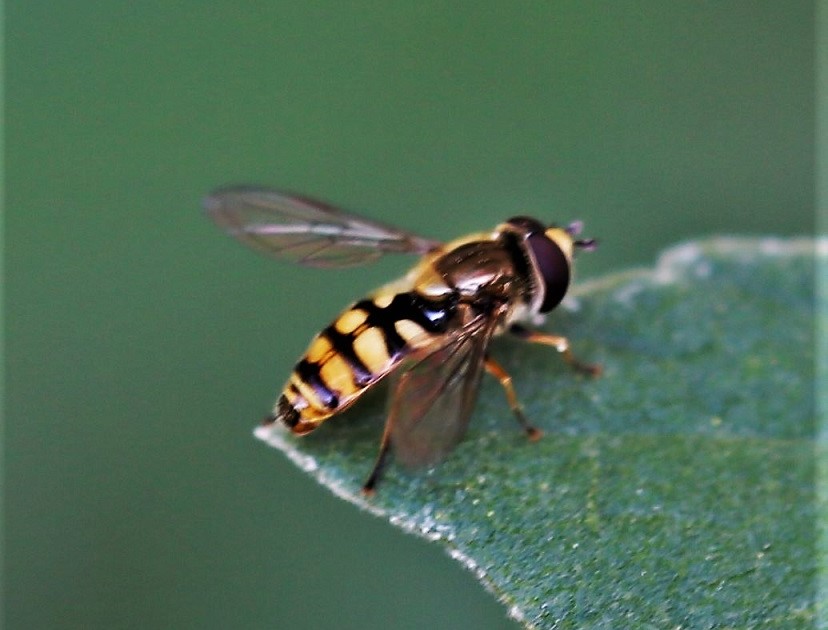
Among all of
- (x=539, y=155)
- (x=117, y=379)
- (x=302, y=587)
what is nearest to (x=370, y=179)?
(x=539, y=155)

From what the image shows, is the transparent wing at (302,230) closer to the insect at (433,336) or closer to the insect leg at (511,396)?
the insect at (433,336)

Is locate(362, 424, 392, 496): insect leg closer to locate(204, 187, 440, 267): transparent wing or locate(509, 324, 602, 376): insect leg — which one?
locate(509, 324, 602, 376): insect leg

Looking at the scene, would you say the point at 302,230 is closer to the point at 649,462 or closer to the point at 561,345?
the point at 561,345

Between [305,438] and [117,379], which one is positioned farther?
[117,379]

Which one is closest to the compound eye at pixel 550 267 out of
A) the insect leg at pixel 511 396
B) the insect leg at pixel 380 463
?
the insect leg at pixel 511 396

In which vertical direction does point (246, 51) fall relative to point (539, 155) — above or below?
above

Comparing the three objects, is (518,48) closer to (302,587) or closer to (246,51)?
(246,51)

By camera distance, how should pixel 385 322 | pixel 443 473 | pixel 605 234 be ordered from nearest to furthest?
pixel 443 473
pixel 385 322
pixel 605 234
